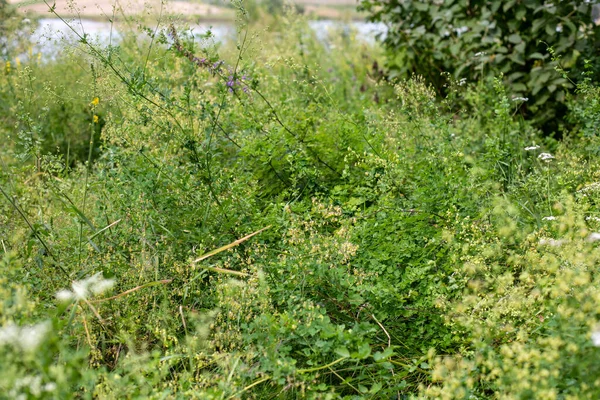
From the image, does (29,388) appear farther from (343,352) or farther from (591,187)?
(591,187)

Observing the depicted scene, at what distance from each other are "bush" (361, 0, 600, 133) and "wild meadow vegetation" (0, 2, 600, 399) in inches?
23.8

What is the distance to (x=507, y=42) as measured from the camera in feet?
16.3

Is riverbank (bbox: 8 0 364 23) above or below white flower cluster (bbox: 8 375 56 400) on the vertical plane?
above

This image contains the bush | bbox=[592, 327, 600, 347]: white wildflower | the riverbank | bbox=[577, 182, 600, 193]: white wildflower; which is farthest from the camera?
the bush

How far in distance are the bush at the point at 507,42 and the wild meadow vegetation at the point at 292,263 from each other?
1.99ft

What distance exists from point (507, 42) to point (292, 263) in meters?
3.10

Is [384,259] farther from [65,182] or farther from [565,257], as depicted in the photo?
[65,182]

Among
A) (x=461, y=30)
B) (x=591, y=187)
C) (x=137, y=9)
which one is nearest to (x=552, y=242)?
(x=591, y=187)

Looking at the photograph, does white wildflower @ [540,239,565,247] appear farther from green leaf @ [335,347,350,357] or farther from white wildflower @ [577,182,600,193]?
green leaf @ [335,347,350,357]

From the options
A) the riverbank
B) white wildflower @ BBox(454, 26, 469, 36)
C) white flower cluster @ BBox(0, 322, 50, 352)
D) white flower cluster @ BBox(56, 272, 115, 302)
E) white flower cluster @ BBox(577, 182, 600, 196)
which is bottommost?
white flower cluster @ BBox(577, 182, 600, 196)

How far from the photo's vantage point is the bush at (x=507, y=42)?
15.1 feet

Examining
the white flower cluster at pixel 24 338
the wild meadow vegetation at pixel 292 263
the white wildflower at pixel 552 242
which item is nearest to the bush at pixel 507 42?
the wild meadow vegetation at pixel 292 263

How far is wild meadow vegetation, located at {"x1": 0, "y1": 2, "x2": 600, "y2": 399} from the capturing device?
218 cm

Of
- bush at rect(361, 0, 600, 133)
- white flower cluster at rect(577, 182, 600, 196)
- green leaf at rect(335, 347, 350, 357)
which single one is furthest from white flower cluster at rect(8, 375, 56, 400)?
bush at rect(361, 0, 600, 133)
